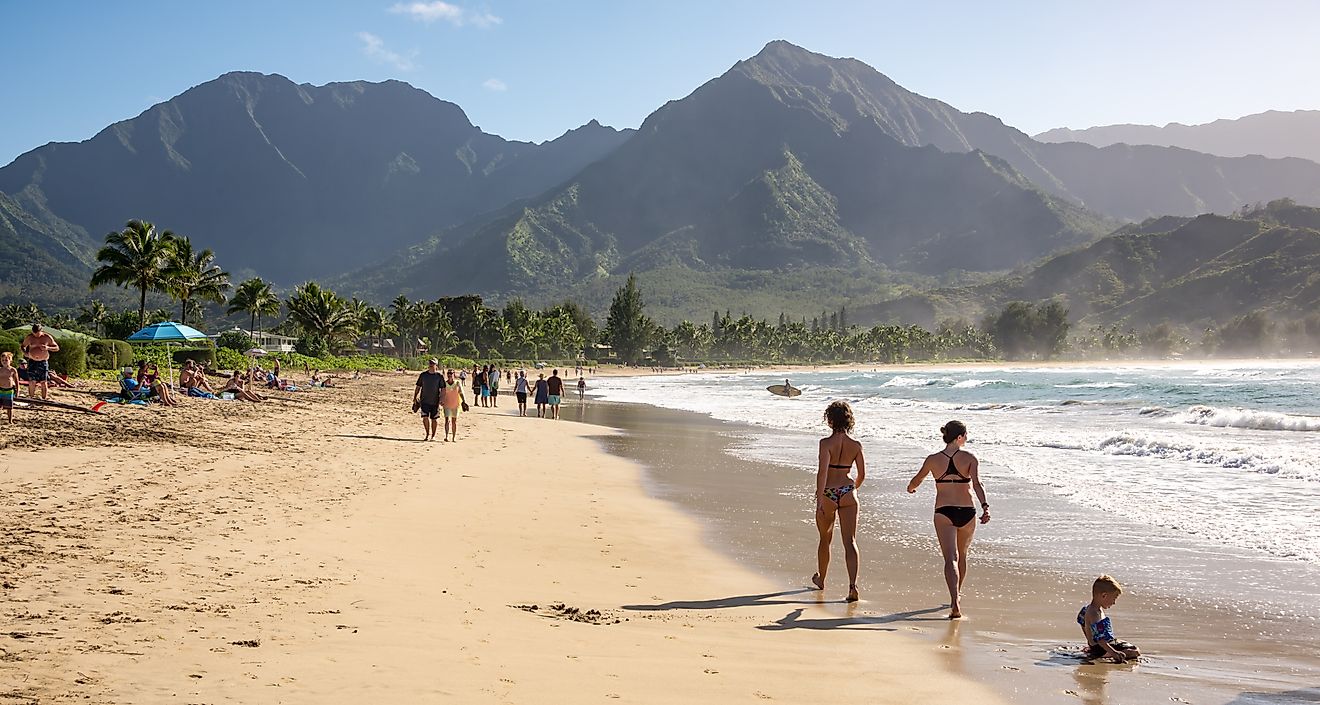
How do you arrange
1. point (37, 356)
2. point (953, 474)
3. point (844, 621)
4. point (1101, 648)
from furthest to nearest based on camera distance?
point (37, 356) → point (953, 474) → point (844, 621) → point (1101, 648)

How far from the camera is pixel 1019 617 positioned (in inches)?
256

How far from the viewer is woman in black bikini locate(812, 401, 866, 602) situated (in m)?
6.93

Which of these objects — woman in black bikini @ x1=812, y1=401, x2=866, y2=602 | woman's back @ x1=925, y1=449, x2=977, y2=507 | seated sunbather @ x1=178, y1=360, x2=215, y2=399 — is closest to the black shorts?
woman's back @ x1=925, y1=449, x2=977, y2=507

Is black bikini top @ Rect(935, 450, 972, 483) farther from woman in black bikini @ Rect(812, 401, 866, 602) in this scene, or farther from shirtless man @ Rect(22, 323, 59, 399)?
shirtless man @ Rect(22, 323, 59, 399)

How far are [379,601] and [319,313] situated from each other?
6919 cm

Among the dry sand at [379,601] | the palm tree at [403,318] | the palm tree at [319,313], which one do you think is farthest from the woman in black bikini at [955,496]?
the palm tree at [403,318]

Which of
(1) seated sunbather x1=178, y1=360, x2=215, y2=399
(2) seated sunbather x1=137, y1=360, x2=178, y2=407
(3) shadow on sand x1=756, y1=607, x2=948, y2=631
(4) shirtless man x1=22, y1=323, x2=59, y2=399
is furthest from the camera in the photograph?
(1) seated sunbather x1=178, y1=360, x2=215, y2=399

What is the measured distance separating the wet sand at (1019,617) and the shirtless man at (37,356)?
13.6m

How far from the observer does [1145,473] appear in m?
14.7

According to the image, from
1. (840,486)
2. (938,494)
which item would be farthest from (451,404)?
(938,494)

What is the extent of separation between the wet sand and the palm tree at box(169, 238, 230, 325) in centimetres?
5012

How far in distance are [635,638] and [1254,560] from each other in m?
6.63

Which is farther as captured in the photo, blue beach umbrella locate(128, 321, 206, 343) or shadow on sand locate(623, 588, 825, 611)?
blue beach umbrella locate(128, 321, 206, 343)

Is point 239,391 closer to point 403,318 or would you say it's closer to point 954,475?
point 954,475
